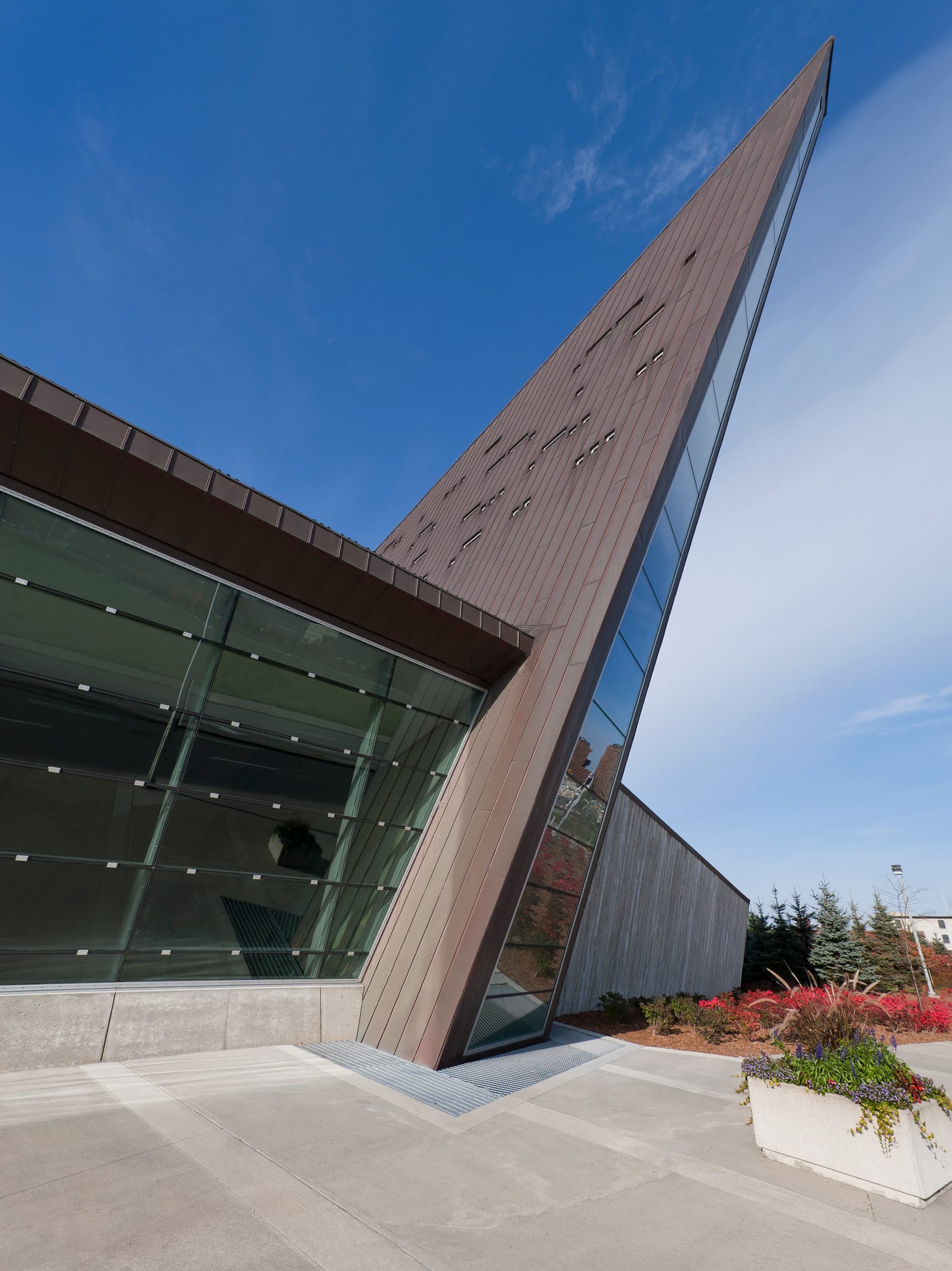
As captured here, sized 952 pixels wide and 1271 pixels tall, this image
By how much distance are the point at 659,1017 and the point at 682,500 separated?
10.7 m

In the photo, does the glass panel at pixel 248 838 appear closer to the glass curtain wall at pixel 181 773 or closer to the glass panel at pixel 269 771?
the glass curtain wall at pixel 181 773

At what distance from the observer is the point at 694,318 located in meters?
13.8

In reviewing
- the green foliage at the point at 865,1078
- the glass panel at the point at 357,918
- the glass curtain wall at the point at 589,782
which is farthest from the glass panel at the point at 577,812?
the green foliage at the point at 865,1078

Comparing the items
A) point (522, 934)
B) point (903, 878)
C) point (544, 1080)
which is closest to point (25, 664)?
point (522, 934)

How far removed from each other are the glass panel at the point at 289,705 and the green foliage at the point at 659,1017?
8497mm

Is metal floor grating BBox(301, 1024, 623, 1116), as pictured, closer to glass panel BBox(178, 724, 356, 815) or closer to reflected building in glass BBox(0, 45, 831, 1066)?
reflected building in glass BBox(0, 45, 831, 1066)

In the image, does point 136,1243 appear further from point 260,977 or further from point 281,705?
point 281,705

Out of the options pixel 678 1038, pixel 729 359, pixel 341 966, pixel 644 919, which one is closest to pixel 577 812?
pixel 341 966

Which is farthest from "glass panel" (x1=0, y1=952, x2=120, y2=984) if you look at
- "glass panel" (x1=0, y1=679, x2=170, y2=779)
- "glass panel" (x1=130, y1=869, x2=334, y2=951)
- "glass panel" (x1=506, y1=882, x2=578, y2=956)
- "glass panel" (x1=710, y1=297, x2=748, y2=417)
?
"glass panel" (x1=710, y1=297, x2=748, y2=417)

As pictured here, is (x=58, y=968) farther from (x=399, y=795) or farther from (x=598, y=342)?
(x=598, y=342)

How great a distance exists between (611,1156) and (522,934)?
4.22m

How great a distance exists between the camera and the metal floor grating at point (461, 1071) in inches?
303

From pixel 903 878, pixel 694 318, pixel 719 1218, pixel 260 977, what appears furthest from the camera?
pixel 903 878

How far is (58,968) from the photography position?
793 centimetres
